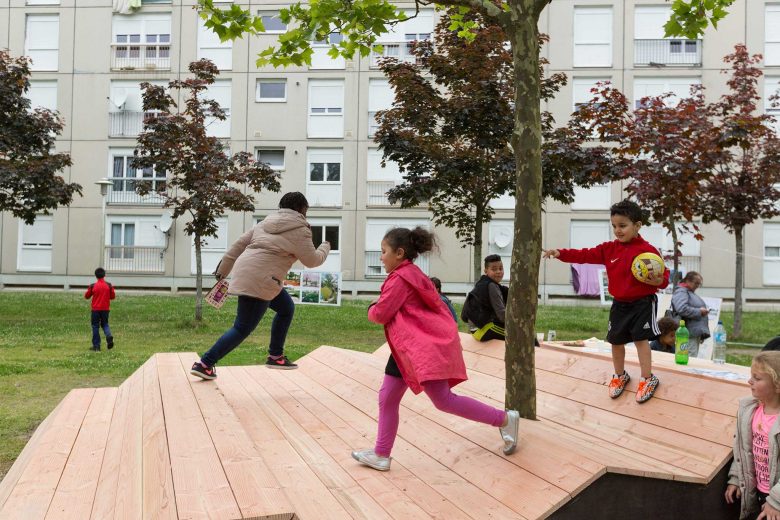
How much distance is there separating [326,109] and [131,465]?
28.5 meters

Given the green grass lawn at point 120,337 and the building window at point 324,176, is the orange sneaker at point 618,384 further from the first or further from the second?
the building window at point 324,176

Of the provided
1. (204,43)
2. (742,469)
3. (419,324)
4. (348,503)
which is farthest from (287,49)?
(204,43)

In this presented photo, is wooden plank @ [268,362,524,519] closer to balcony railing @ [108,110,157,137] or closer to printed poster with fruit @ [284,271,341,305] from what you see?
printed poster with fruit @ [284,271,341,305]

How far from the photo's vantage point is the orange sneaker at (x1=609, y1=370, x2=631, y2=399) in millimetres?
5770

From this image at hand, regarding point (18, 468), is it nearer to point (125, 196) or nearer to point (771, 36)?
point (125, 196)

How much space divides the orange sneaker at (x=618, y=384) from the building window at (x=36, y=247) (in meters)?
31.5

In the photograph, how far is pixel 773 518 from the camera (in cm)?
390

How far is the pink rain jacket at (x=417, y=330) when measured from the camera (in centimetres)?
428

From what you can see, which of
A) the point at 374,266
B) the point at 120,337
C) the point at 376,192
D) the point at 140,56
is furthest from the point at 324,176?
the point at 120,337

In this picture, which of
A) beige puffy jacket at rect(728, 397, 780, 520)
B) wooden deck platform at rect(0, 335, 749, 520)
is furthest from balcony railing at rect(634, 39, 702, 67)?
beige puffy jacket at rect(728, 397, 780, 520)

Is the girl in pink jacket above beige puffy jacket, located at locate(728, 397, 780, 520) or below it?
above

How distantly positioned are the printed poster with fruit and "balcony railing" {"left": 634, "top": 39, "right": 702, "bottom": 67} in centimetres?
1666

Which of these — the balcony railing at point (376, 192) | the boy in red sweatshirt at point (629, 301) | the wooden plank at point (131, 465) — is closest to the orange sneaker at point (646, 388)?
the boy in red sweatshirt at point (629, 301)

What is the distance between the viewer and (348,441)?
5.17 meters
